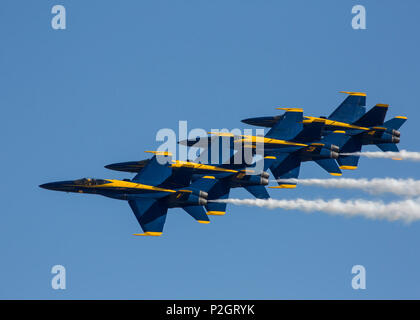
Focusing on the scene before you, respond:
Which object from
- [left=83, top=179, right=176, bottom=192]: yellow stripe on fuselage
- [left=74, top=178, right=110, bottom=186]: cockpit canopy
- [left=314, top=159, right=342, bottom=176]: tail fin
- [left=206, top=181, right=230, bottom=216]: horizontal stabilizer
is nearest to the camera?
[left=83, top=179, right=176, bottom=192]: yellow stripe on fuselage

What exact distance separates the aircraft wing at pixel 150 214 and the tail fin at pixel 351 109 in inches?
961

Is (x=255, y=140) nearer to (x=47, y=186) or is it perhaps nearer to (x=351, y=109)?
Result: (x=351, y=109)

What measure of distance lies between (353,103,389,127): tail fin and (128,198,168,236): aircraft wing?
24.8 metres

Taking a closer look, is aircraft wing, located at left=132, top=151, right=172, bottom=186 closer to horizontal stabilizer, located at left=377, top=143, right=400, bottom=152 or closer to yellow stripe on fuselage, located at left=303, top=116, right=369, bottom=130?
yellow stripe on fuselage, located at left=303, top=116, right=369, bottom=130

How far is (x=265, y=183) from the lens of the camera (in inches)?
4250

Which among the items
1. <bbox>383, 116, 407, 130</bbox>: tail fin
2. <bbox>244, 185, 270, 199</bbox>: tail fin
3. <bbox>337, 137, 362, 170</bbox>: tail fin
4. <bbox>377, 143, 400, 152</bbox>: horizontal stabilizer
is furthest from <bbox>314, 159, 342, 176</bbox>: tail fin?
<bbox>383, 116, 407, 130</bbox>: tail fin

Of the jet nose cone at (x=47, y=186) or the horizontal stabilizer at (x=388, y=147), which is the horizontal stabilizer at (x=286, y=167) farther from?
the jet nose cone at (x=47, y=186)

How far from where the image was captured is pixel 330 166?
111m

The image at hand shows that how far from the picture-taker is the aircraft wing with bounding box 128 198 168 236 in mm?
102688

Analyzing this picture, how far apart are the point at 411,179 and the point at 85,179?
31.1 meters

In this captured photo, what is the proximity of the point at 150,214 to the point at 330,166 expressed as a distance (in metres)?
19.8

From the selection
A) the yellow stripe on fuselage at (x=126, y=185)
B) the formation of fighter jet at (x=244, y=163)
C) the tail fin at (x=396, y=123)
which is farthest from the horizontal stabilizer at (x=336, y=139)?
the yellow stripe on fuselage at (x=126, y=185)

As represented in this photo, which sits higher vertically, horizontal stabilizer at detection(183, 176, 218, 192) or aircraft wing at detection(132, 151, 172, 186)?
aircraft wing at detection(132, 151, 172, 186)

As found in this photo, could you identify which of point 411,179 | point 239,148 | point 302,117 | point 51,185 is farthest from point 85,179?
point 411,179
